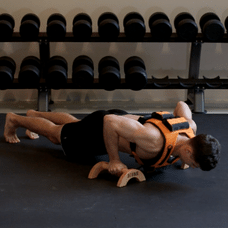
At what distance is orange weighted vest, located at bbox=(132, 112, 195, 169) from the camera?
2.27m

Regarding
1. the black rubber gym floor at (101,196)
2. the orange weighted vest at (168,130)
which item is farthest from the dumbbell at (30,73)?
the orange weighted vest at (168,130)

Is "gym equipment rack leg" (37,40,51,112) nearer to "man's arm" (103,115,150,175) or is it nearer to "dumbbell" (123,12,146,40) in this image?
"dumbbell" (123,12,146,40)

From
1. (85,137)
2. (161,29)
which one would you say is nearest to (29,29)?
(161,29)

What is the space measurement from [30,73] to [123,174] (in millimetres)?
1941

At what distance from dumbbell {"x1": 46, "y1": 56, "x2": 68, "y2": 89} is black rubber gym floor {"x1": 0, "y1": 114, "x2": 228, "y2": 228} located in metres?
1.19

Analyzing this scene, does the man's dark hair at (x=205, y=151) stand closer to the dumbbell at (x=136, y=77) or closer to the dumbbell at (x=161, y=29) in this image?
the dumbbell at (x=136, y=77)

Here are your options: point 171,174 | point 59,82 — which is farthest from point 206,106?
point 171,174

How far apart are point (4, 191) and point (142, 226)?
2.75 ft

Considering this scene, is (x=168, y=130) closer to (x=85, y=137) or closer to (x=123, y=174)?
(x=123, y=174)

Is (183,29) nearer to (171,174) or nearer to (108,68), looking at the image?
(108,68)

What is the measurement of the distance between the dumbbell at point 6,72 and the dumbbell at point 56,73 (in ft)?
1.22

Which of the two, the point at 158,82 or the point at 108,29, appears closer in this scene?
the point at 108,29

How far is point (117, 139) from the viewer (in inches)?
93.7

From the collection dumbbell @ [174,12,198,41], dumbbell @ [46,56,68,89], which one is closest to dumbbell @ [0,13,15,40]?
dumbbell @ [46,56,68,89]
